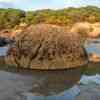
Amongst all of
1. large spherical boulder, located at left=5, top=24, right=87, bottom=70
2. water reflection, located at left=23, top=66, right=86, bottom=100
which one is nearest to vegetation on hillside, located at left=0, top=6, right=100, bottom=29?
large spherical boulder, located at left=5, top=24, right=87, bottom=70

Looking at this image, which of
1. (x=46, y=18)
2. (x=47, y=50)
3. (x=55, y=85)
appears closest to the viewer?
(x=55, y=85)

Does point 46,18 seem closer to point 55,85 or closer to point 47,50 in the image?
point 47,50

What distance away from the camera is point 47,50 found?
17.4 metres

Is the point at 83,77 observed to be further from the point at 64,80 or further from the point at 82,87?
the point at 82,87

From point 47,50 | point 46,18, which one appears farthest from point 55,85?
point 46,18

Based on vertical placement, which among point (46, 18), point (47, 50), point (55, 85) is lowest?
point (46, 18)

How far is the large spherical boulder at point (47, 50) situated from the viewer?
1723cm

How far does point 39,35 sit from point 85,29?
1785 inches

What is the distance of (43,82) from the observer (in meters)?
13.4

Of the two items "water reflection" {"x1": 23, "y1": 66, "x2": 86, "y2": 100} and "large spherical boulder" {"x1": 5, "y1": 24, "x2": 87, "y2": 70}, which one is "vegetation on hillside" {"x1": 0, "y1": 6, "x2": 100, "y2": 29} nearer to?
"large spherical boulder" {"x1": 5, "y1": 24, "x2": 87, "y2": 70}

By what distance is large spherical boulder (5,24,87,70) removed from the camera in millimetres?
17234

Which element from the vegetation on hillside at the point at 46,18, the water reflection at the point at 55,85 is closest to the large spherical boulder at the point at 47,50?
the water reflection at the point at 55,85

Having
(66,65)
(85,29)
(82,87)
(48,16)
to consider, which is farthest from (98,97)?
(48,16)

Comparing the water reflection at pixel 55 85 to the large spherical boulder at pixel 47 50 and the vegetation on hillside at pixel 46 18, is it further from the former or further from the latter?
the vegetation on hillside at pixel 46 18
